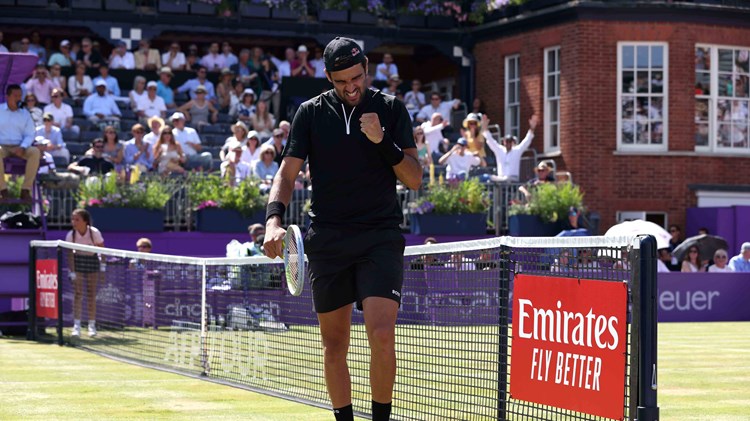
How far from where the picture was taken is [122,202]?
21.9m

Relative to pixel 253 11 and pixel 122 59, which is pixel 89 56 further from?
pixel 253 11

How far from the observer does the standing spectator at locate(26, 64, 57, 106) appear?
25.4m

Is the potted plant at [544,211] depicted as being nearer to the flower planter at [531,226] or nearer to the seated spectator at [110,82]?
the flower planter at [531,226]

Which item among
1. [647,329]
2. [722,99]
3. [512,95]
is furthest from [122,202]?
[647,329]

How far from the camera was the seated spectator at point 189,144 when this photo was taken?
24.2m

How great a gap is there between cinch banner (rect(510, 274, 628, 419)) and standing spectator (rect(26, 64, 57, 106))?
19.5m

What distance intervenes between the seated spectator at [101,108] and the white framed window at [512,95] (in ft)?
29.8

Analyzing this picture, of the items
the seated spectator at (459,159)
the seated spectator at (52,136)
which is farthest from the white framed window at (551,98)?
the seated spectator at (52,136)

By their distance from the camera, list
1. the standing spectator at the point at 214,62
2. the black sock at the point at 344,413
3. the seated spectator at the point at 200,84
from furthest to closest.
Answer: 1. the standing spectator at the point at 214,62
2. the seated spectator at the point at 200,84
3. the black sock at the point at 344,413

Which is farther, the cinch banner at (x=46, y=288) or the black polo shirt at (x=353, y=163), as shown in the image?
the cinch banner at (x=46, y=288)

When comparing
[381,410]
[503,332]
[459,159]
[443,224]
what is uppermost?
[459,159]

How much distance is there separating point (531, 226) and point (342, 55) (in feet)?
57.1

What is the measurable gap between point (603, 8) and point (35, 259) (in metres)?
14.6

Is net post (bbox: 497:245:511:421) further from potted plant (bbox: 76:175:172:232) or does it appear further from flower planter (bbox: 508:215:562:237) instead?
flower planter (bbox: 508:215:562:237)
